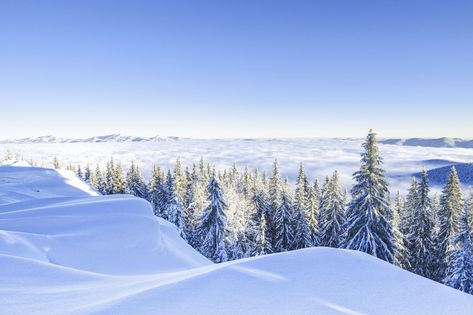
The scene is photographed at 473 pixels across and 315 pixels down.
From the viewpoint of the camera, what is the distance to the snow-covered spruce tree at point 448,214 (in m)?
28.2

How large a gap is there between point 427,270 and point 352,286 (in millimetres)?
31755

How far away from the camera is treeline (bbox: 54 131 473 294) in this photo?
19812mm

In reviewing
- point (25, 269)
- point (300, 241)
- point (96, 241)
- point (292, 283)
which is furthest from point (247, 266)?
point (300, 241)

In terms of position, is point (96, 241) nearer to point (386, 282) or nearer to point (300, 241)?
point (386, 282)

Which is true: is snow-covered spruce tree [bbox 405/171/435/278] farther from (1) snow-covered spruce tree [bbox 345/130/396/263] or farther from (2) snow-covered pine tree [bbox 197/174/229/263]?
(2) snow-covered pine tree [bbox 197/174/229/263]

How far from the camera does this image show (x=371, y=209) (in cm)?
1952

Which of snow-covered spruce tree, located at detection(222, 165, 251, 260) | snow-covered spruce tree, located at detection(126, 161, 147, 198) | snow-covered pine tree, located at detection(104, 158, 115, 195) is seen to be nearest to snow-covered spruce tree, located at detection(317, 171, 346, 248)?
snow-covered spruce tree, located at detection(222, 165, 251, 260)

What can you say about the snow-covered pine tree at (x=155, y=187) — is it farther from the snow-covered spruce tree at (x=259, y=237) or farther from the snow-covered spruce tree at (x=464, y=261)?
the snow-covered spruce tree at (x=464, y=261)

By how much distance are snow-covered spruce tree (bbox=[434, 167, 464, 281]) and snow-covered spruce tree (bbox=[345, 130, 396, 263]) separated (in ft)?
40.2

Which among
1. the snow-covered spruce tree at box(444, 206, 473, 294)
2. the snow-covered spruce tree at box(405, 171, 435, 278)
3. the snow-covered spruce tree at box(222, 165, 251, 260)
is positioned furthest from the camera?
the snow-covered spruce tree at box(222, 165, 251, 260)

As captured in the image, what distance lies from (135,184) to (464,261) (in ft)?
162

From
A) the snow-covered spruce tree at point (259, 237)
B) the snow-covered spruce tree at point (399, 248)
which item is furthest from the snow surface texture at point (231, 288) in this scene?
the snow-covered spruce tree at point (259, 237)

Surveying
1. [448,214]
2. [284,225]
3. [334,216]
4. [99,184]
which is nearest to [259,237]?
[284,225]

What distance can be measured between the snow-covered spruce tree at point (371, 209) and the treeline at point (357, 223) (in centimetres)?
5
